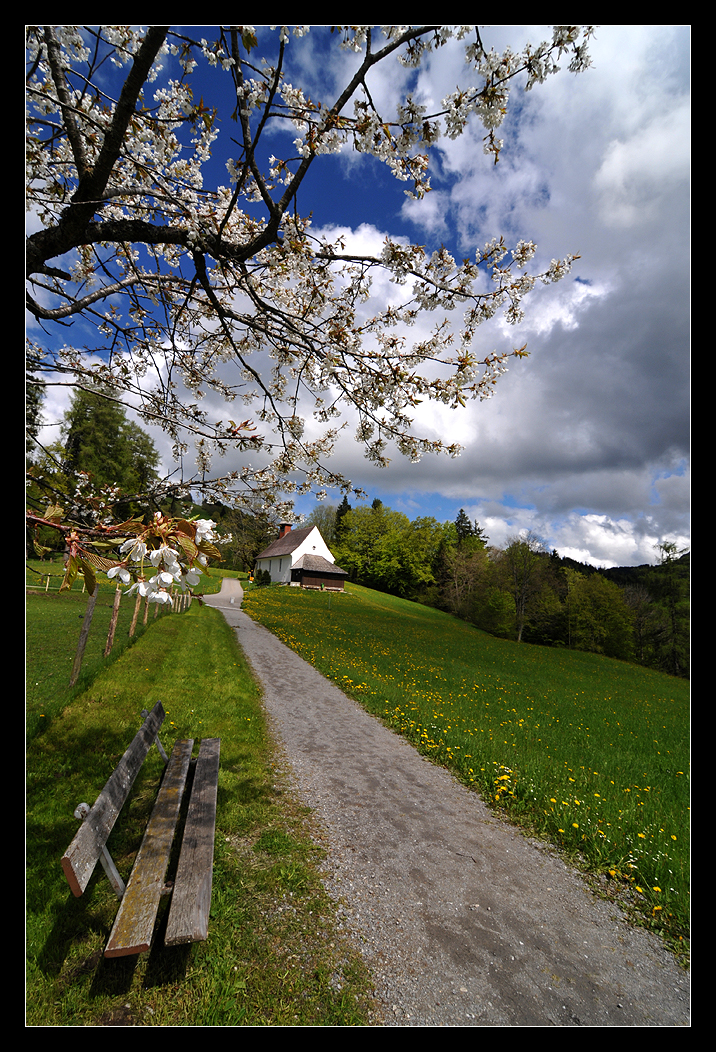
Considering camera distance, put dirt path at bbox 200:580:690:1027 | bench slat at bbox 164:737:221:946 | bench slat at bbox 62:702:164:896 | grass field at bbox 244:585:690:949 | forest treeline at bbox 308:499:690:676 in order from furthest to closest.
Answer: forest treeline at bbox 308:499:690:676
grass field at bbox 244:585:690:949
dirt path at bbox 200:580:690:1027
bench slat at bbox 164:737:221:946
bench slat at bbox 62:702:164:896

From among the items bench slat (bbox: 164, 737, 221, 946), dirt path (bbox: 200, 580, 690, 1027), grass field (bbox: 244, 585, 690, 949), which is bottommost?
grass field (bbox: 244, 585, 690, 949)

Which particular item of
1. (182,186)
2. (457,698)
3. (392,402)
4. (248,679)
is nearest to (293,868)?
(392,402)

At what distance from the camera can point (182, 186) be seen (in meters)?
2.92

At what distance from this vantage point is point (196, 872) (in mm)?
2447

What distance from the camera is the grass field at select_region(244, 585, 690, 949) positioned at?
3.51 meters

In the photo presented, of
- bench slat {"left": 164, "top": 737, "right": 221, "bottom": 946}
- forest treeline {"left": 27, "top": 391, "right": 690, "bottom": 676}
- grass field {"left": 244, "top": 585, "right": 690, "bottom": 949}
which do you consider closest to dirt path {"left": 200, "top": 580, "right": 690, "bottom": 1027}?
grass field {"left": 244, "top": 585, "right": 690, "bottom": 949}

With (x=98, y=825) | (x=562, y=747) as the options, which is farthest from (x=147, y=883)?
(x=562, y=747)

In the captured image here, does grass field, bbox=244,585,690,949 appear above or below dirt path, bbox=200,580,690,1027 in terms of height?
below

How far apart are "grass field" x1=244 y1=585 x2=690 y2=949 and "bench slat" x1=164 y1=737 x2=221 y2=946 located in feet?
9.96

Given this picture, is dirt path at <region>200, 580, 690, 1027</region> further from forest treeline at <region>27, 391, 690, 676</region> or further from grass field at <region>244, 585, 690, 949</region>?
forest treeline at <region>27, 391, 690, 676</region>

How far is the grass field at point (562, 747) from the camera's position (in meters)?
3.51

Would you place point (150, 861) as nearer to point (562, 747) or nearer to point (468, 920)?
point (468, 920)
